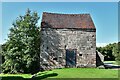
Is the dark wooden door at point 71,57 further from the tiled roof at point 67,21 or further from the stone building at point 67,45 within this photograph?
the tiled roof at point 67,21

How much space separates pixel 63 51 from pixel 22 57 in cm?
525

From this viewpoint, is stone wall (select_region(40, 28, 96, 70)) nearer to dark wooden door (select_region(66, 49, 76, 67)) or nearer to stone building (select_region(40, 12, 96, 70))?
stone building (select_region(40, 12, 96, 70))

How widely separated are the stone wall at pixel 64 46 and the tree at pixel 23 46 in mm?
1120

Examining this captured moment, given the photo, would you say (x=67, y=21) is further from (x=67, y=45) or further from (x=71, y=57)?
(x=71, y=57)

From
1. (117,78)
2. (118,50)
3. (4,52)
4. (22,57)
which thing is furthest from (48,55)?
(118,50)

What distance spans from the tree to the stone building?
107cm

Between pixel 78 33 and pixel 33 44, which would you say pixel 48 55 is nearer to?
pixel 33 44

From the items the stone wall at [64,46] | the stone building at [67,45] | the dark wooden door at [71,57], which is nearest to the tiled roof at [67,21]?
the stone building at [67,45]

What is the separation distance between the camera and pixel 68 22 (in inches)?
1423

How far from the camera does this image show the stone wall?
114ft

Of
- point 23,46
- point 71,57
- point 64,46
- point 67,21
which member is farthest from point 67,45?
point 23,46

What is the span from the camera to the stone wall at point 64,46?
34.8 meters

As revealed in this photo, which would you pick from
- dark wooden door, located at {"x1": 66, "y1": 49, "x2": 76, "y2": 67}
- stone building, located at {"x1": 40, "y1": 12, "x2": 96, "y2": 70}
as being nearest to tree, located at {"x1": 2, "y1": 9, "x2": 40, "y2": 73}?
stone building, located at {"x1": 40, "y1": 12, "x2": 96, "y2": 70}

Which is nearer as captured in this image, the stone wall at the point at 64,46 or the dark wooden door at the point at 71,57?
the stone wall at the point at 64,46
